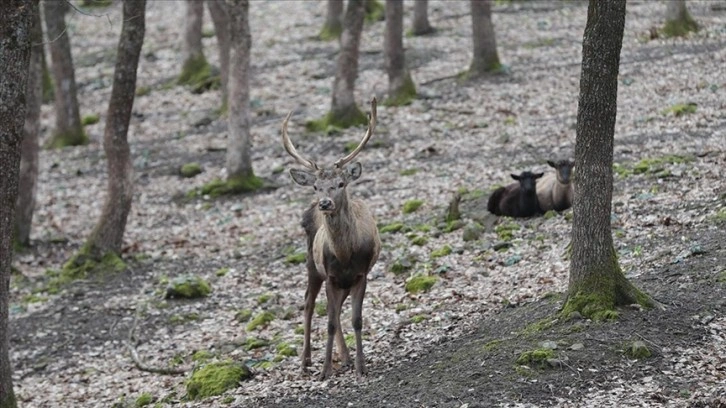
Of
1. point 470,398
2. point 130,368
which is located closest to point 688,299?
point 470,398

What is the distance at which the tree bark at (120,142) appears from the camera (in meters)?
15.7

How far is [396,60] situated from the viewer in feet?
75.4

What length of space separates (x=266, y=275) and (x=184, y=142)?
964 centimetres

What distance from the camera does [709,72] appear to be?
21.0 metres

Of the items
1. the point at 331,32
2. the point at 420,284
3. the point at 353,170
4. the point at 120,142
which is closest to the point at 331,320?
the point at 353,170

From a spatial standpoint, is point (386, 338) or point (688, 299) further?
point (386, 338)

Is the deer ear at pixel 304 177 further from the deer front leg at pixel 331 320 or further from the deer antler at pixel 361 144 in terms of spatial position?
the deer front leg at pixel 331 320

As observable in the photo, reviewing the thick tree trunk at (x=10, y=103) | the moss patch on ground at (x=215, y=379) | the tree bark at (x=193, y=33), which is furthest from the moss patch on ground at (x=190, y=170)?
the thick tree trunk at (x=10, y=103)

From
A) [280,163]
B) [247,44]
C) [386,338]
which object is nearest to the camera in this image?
[386,338]

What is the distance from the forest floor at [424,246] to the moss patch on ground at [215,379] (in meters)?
0.13

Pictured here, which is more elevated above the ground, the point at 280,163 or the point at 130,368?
the point at 280,163

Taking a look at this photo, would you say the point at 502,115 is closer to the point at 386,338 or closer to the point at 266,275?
the point at 266,275

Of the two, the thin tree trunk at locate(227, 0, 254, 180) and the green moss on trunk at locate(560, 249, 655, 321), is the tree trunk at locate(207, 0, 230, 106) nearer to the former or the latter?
the thin tree trunk at locate(227, 0, 254, 180)

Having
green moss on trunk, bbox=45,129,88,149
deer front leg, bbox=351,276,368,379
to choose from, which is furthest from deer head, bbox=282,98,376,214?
green moss on trunk, bbox=45,129,88,149
